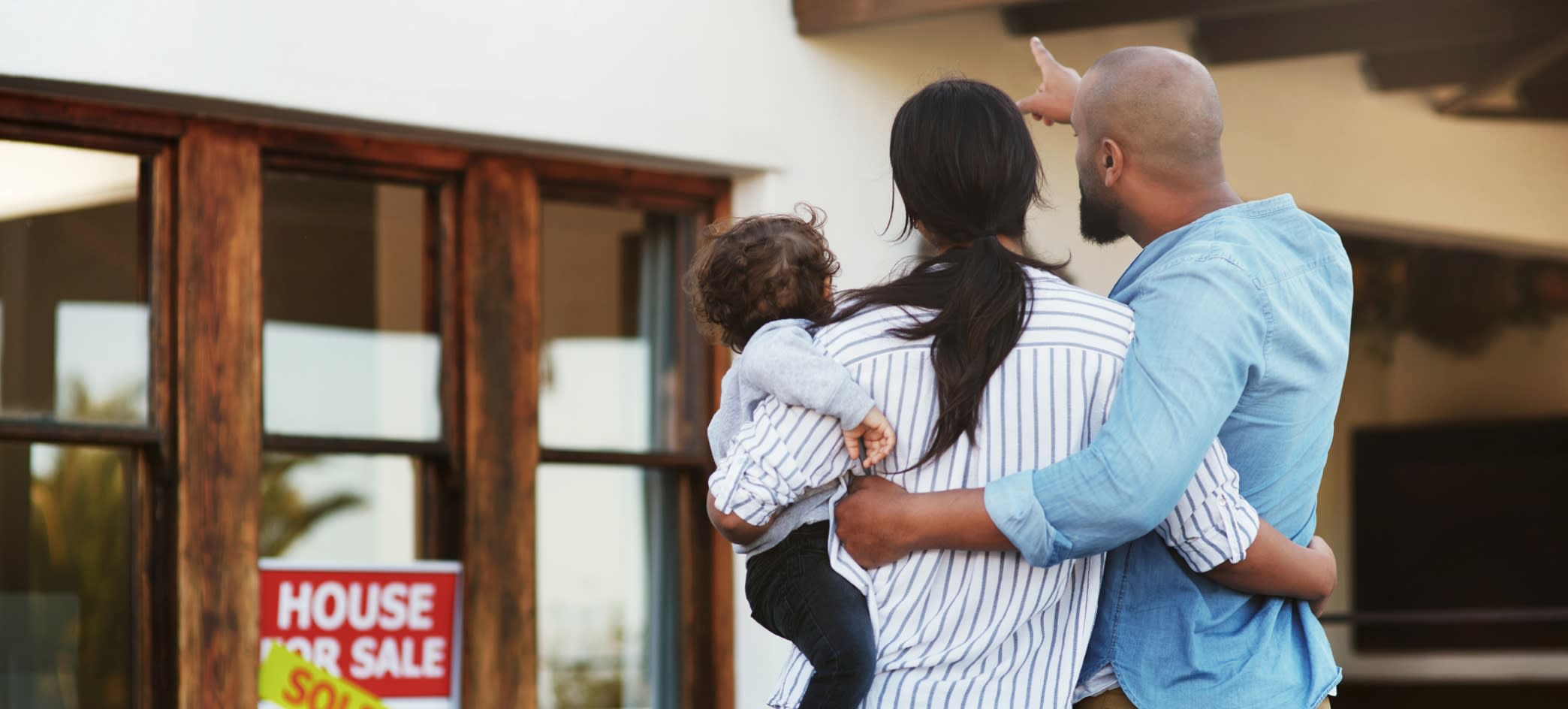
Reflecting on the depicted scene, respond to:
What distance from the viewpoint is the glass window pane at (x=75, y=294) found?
3.34 metres

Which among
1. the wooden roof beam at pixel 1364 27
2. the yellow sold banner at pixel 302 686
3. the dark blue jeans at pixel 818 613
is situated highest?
the wooden roof beam at pixel 1364 27

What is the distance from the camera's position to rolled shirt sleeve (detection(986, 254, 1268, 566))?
158 cm

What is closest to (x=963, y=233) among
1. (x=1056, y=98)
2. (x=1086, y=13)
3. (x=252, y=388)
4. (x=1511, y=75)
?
(x=1056, y=98)

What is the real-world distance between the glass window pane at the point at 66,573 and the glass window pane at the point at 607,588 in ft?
3.22

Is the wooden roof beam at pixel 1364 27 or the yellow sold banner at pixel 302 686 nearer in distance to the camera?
the yellow sold banner at pixel 302 686

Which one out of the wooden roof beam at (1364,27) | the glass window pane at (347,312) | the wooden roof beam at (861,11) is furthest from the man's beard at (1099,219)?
the wooden roof beam at (1364,27)

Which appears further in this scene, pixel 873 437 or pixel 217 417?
pixel 217 417

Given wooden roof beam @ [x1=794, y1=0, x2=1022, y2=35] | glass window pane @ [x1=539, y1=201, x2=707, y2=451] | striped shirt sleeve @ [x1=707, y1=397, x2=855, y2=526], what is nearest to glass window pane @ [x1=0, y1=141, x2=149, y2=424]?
glass window pane @ [x1=539, y1=201, x2=707, y2=451]

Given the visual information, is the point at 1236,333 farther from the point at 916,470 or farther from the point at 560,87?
the point at 560,87

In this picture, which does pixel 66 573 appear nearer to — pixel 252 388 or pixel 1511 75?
pixel 252 388

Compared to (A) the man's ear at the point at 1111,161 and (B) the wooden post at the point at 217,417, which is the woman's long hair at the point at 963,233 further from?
(B) the wooden post at the point at 217,417

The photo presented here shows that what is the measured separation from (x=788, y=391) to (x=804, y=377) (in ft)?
0.08

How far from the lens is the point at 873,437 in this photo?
1.63 metres

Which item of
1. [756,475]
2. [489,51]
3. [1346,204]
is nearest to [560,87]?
[489,51]
